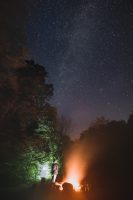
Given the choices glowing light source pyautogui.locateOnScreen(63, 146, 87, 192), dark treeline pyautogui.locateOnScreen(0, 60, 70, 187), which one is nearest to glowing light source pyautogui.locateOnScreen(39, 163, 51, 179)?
dark treeline pyautogui.locateOnScreen(0, 60, 70, 187)

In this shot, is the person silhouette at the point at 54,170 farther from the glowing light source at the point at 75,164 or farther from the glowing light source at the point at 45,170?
the glowing light source at the point at 75,164

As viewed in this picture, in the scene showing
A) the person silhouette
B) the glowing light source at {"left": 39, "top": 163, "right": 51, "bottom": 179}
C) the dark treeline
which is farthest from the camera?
the glowing light source at {"left": 39, "top": 163, "right": 51, "bottom": 179}

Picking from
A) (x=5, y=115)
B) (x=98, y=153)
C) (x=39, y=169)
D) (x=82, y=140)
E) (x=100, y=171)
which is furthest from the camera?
(x=82, y=140)

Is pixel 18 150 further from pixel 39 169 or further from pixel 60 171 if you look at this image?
pixel 60 171

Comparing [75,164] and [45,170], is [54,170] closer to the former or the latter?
[45,170]

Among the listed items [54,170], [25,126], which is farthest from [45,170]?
[25,126]

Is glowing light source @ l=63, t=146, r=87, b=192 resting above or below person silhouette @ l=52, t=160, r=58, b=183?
above

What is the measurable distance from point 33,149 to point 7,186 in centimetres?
391

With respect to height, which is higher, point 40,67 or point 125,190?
point 40,67

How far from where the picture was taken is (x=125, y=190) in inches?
902

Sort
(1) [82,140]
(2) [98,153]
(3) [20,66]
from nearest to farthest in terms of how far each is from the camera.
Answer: (3) [20,66] < (2) [98,153] < (1) [82,140]

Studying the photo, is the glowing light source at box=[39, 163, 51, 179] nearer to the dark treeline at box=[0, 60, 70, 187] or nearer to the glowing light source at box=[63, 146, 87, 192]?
the dark treeline at box=[0, 60, 70, 187]

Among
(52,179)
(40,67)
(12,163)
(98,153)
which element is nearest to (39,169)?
(52,179)

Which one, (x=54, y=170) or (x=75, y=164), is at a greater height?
(x=75, y=164)
